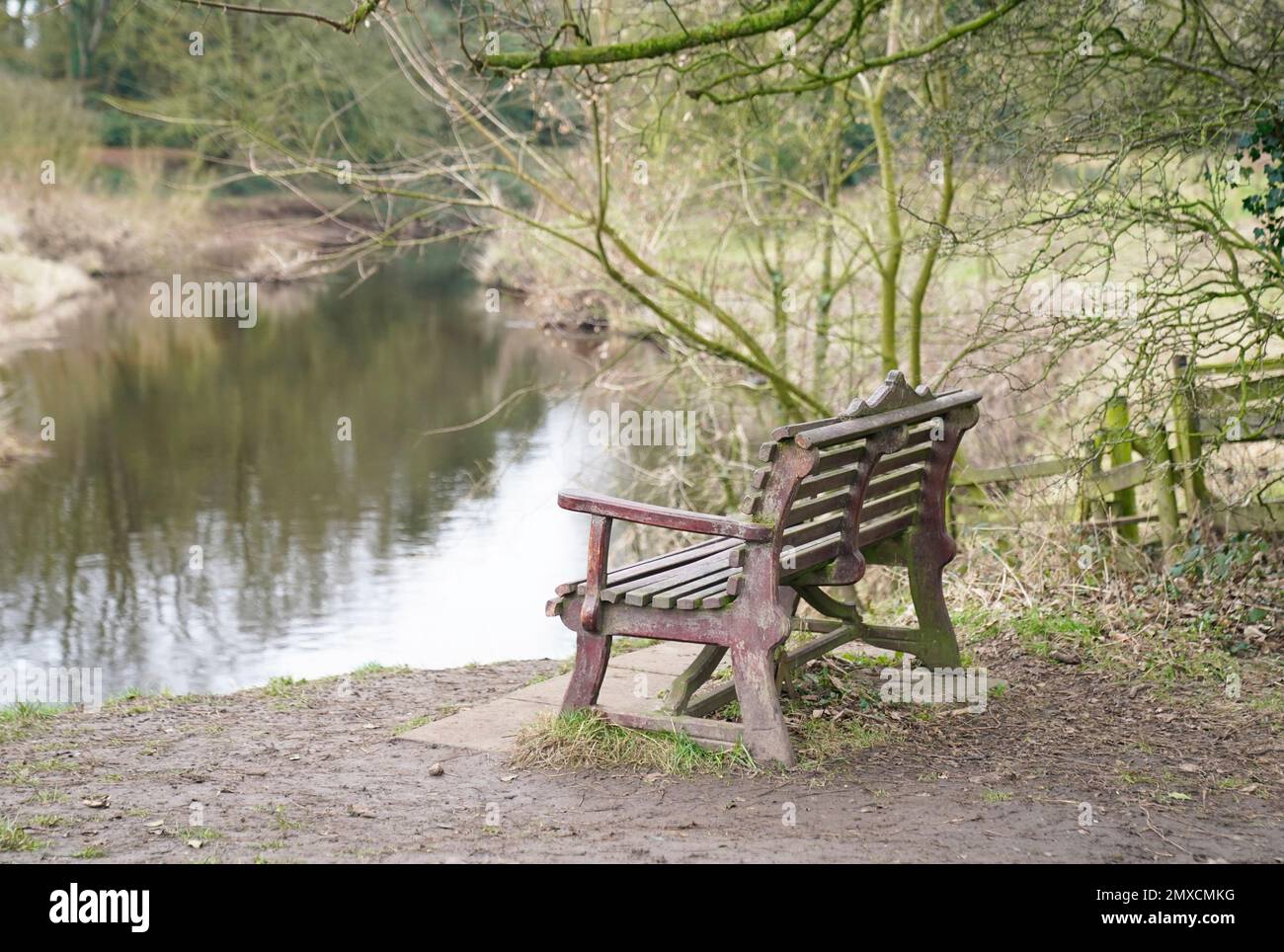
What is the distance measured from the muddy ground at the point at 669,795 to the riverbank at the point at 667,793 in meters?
0.01

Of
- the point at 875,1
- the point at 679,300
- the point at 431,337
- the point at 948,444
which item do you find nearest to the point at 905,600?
the point at 948,444

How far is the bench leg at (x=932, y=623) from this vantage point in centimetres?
621

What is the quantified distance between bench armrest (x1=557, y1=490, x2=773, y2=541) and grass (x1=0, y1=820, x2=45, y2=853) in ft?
7.07

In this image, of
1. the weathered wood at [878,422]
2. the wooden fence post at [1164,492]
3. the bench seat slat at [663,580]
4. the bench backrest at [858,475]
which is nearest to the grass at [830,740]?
the bench backrest at [858,475]

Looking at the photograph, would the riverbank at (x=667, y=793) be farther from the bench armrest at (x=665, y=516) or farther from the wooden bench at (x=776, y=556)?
the bench armrest at (x=665, y=516)

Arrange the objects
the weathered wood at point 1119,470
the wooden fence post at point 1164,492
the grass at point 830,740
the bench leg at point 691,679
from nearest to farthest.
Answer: the grass at point 830,740 → the bench leg at point 691,679 → the wooden fence post at point 1164,492 → the weathered wood at point 1119,470

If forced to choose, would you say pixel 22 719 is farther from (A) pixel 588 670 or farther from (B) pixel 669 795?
(B) pixel 669 795

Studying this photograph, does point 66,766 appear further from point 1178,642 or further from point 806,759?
point 1178,642

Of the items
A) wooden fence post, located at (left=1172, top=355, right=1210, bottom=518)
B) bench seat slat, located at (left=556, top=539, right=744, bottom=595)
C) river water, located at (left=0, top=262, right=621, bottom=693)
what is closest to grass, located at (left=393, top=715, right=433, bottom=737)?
bench seat slat, located at (left=556, top=539, right=744, bottom=595)

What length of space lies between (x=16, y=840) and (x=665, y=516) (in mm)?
2406

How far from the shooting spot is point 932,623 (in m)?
6.29

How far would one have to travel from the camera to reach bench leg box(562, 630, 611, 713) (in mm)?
5320

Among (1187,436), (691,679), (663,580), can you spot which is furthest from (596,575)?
(1187,436)
